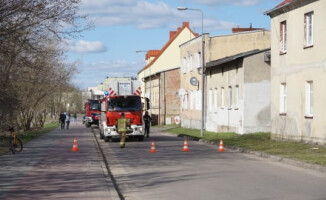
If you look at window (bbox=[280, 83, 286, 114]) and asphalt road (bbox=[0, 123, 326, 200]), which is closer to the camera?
asphalt road (bbox=[0, 123, 326, 200])

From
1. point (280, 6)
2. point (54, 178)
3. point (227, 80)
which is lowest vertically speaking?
point (54, 178)

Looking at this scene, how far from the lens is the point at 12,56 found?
2147 cm

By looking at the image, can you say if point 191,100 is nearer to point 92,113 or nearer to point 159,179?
point 92,113

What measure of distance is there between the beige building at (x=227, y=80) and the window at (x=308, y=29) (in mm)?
7838

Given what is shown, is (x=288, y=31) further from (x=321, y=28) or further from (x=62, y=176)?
(x=62, y=176)

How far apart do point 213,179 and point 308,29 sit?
13.8 m

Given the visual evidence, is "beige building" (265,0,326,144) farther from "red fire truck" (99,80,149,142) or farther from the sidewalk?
the sidewalk

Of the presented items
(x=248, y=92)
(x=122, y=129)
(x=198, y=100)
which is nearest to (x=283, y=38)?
(x=248, y=92)

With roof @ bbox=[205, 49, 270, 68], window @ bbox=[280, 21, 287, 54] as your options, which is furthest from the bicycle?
roof @ bbox=[205, 49, 270, 68]

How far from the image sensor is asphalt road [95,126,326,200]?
39.1 ft

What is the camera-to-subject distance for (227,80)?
129ft

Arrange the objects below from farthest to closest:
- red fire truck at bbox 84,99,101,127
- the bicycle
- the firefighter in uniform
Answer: red fire truck at bbox 84,99,101,127, the firefighter in uniform, the bicycle

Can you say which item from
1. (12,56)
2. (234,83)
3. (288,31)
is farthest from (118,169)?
(234,83)

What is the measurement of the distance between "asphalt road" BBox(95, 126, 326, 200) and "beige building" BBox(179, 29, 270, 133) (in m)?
13.5
